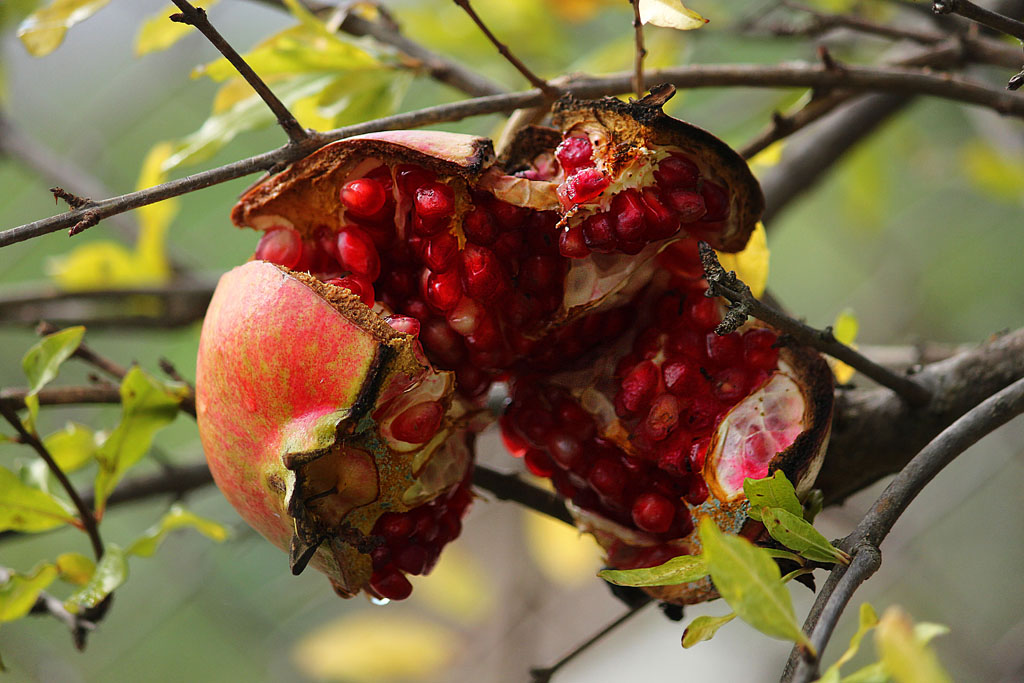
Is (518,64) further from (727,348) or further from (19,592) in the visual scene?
(19,592)

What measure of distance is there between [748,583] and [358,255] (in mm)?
360

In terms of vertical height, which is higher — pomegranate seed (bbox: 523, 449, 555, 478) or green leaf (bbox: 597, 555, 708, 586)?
green leaf (bbox: 597, 555, 708, 586)

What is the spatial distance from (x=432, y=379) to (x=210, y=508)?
1.98m

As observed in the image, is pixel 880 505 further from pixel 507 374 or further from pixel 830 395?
pixel 507 374

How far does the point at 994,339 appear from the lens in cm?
72

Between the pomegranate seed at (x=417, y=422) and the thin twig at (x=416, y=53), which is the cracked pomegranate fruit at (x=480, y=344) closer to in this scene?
the pomegranate seed at (x=417, y=422)

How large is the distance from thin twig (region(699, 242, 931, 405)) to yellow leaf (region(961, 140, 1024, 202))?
3.08 ft

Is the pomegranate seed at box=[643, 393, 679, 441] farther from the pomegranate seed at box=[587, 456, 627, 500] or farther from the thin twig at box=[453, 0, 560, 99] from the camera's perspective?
the thin twig at box=[453, 0, 560, 99]

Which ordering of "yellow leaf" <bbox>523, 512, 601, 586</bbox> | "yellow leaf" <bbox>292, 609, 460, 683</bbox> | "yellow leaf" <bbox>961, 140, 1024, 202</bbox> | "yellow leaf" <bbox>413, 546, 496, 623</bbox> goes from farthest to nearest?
"yellow leaf" <bbox>413, 546, 496, 623</bbox>, "yellow leaf" <bbox>292, 609, 460, 683</bbox>, "yellow leaf" <bbox>523, 512, 601, 586</bbox>, "yellow leaf" <bbox>961, 140, 1024, 202</bbox>

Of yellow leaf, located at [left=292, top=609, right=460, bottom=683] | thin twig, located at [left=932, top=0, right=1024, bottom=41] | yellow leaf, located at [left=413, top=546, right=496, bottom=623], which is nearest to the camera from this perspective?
thin twig, located at [left=932, top=0, right=1024, bottom=41]

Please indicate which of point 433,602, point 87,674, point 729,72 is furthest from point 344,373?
point 87,674

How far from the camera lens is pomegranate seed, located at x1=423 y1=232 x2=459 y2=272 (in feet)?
2.11

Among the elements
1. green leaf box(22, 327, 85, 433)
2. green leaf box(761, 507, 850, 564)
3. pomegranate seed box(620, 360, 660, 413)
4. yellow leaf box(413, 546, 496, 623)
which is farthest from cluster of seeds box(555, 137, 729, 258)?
yellow leaf box(413, 546, 496, 623)

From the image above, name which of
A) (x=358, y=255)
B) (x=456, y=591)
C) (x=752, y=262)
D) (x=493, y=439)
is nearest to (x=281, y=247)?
(x=358, y=255)
